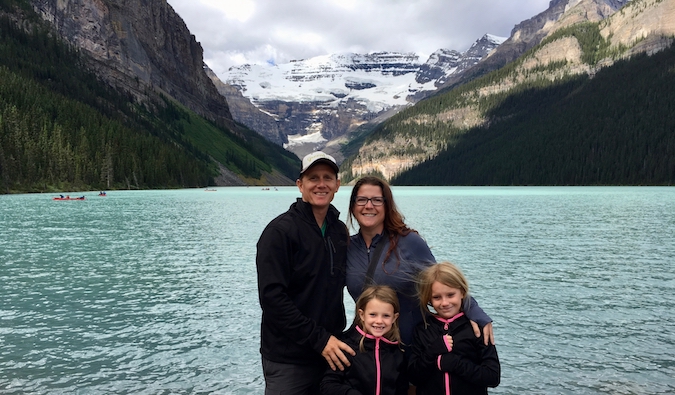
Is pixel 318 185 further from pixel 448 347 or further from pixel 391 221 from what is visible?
pixel 448 347

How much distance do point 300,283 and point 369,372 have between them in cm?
125

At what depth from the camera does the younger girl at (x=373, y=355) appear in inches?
207

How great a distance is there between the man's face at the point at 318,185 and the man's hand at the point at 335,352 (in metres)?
1.47

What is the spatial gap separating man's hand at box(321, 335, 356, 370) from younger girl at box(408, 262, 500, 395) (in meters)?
0.89

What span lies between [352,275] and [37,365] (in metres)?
8.64

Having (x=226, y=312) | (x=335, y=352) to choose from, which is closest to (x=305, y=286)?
(x=335, y=352)

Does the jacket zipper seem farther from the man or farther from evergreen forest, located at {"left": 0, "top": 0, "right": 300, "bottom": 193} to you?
evergreen forest, located at {"left": 0, "top": 0, "right": 300, "bottom": 193}

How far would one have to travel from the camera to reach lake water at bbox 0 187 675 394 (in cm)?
999

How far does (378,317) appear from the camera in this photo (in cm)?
524

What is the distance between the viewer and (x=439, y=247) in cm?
2862

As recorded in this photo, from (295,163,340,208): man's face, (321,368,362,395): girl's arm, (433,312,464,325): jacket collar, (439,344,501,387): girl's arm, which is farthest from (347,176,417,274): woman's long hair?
(321,368,362,395): girl's arm

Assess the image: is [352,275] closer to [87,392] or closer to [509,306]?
[87,392]

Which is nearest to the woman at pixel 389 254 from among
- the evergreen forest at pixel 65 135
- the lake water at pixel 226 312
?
the lake water at pixel 226 312

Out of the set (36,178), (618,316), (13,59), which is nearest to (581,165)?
(36,178)
